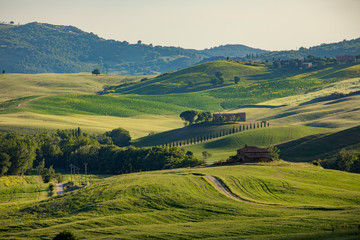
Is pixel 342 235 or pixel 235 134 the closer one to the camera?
pixel 342 235

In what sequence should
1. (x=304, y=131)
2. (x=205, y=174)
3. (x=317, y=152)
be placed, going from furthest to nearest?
1. (x=304, y=131)
2. (x=317, y=152)
3. (x=205, y=174)

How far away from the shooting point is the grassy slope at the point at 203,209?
55.7 m

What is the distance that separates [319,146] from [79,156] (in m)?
78.8

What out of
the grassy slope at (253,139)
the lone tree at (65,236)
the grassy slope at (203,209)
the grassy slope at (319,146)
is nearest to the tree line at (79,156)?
the grassy slope at (319,146)

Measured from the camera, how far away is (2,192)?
114312 mm

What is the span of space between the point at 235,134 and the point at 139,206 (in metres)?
126

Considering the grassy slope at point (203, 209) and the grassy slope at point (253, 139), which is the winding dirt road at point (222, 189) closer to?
the grassy slope at point (203, 209)

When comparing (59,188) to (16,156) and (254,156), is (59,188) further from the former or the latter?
(254,156)

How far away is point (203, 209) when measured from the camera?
70.4 metres

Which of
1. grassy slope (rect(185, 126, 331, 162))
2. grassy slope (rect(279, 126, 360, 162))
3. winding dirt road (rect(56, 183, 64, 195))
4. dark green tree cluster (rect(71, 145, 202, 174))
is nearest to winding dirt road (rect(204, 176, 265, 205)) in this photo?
dark green tree cluster (rect(71, 145, 202, 174))

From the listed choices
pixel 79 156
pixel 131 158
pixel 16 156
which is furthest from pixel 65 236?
pixel 79 156

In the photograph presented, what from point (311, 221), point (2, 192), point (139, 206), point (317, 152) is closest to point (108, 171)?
point (2, 192)

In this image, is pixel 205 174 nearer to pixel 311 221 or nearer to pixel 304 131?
pixel 311 221

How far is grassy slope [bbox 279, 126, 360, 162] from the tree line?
105 ft
